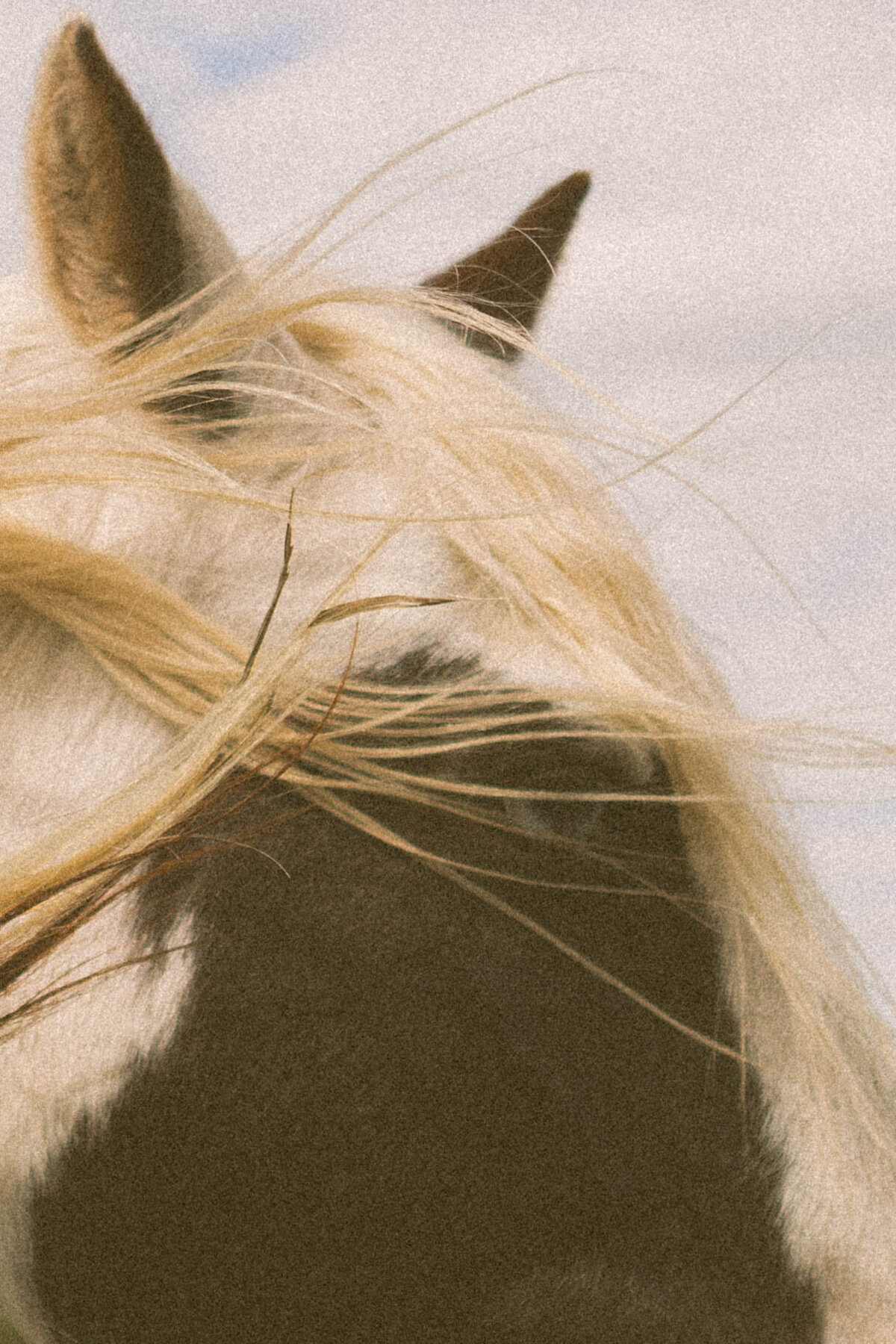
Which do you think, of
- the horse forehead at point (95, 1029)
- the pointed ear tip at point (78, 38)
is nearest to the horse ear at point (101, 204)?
the pointed ear tip at point (78, 38)

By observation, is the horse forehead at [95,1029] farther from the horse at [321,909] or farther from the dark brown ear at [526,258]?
the dark brown ear at [526,258]

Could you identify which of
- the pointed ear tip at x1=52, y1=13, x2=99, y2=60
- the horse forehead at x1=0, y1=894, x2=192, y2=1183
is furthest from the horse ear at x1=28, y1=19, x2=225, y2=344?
the horse forehead at x1=0, y1=894, x2=192, y2=1183

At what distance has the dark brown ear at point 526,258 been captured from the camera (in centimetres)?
118

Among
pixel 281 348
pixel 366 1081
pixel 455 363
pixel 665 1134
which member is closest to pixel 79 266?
pixel 281 348

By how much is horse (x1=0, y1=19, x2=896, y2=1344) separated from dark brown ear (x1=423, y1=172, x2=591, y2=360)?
0.36 m

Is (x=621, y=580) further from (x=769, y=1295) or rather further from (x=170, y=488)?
(x=769, y=1295)

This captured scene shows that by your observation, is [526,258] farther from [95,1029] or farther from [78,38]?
→ [95,1029]

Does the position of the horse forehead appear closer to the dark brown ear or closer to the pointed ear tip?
the pointed ear tip

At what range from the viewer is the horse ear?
73cm

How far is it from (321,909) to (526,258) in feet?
2.41

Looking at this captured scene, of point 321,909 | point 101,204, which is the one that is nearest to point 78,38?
point 101,204

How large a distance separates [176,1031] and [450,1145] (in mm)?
195

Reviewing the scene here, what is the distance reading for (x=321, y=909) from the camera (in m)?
0.78

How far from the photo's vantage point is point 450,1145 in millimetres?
775
